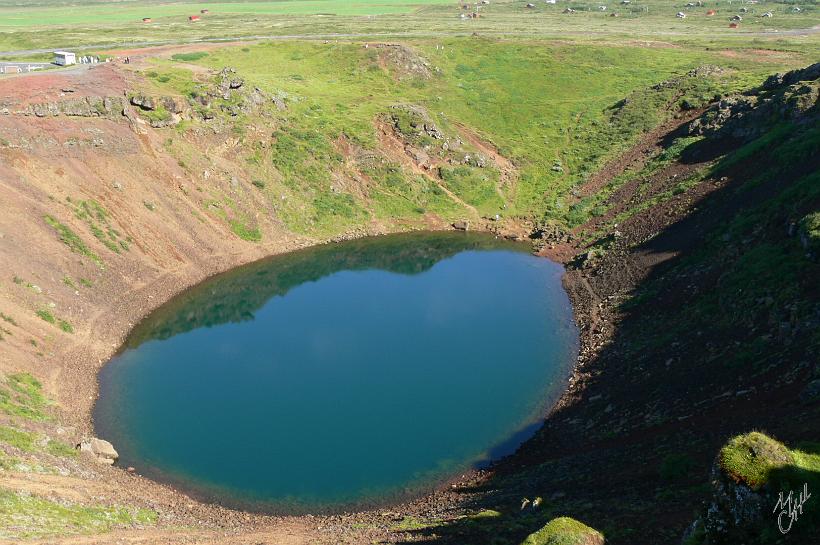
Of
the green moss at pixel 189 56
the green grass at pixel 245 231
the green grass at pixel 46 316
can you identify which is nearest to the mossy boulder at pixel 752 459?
the green grass at pixel 46 316

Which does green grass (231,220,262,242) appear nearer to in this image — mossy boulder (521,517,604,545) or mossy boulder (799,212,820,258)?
mossy boulder (799,212,820,258)

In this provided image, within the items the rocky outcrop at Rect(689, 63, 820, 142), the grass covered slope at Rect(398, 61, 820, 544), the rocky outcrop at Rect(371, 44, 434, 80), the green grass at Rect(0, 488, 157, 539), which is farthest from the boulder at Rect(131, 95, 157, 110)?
the rocky outcrop at Rect(689, 63, 820, 142)

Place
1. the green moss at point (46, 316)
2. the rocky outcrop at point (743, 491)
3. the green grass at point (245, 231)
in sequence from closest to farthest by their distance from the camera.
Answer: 1. the rocky outcrop at point (743, 491)
2. the green moss at point (46, 316)
3. the green grass at point (245, 231)

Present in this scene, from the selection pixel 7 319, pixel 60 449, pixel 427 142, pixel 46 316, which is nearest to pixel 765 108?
pixel 427 142

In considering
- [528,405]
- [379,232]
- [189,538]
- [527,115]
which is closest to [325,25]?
[527,115]

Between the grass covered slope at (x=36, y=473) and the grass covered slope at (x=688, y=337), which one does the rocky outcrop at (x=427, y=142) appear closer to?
the grass covered slope at (x=688, y=337)

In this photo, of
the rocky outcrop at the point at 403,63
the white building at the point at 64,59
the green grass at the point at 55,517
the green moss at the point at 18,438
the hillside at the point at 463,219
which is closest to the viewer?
the green grass at the point at 55,517
